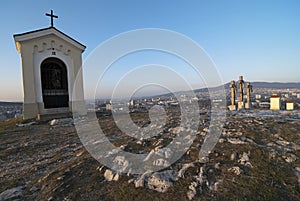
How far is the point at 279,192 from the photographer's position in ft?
11.4

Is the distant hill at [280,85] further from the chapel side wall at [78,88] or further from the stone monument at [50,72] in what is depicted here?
the stone monument at [50,72]

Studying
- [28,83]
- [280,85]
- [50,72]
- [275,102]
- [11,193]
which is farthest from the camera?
[280,85]

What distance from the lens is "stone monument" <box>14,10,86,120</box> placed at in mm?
14016

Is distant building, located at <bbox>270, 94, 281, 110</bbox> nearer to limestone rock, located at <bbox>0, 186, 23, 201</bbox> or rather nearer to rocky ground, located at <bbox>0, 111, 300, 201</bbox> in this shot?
rocky ground, located at <bbox>0, 111, 300, 201</bbox>

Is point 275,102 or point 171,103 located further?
point 171,103

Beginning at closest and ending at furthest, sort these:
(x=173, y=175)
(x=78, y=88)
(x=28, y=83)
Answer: (x=173, y=175), (x=28, y=83), (x=78, y=88)

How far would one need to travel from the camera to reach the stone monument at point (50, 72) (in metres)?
14.0

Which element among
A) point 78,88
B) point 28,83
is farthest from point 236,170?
point 28,83

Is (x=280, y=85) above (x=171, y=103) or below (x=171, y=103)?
above

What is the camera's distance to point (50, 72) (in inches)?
615

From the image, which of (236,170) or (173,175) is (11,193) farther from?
(236,170)

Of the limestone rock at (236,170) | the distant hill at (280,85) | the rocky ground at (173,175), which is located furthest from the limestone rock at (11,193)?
the distant hill at (280,85)

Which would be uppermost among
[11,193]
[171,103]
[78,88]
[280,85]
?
[280,85]

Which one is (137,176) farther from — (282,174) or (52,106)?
(52,106)
